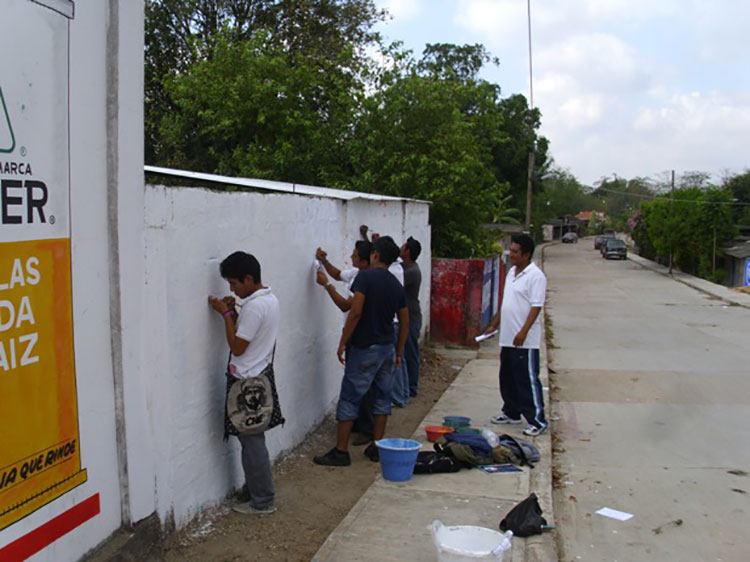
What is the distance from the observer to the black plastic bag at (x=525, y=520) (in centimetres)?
460

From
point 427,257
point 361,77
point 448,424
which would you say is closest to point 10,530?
point 448,424

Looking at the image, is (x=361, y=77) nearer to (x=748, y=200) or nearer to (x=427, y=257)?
(x=427, y=257)

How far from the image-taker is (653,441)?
7.39 metres

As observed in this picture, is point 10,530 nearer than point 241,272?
Yes

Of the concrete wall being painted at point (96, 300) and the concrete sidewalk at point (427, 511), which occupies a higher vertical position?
the concrete wall being painted at point (96, 300)

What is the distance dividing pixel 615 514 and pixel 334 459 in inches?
86.9

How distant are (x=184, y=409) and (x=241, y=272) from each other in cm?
88

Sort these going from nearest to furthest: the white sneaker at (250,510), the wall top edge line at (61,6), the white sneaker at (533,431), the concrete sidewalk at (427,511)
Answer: the wall top edge line at (61,6) → the concrete sidewalk at (427,511) → the white sneaker at (250,510) → the white sneaker at (533,431)

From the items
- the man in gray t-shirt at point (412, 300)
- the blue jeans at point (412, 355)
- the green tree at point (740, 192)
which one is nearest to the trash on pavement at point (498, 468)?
the man in gray t-shirt at point (412, 300)

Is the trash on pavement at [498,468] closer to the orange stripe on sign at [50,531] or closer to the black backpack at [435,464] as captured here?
the black backpack at [435,464]

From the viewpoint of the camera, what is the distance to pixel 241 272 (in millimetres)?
4410

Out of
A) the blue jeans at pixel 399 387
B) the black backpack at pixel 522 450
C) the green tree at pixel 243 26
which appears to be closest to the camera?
the black backpack at pixel 522 450

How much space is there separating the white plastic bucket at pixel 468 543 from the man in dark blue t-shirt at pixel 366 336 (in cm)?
190

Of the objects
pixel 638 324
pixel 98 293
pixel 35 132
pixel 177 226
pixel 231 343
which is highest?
pixel 35 132
